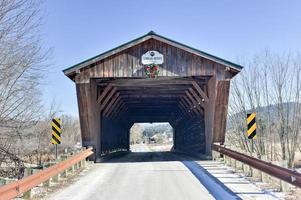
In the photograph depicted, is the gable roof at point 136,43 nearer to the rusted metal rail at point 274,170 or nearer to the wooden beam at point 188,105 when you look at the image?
the rusted metal rail at point 274,170

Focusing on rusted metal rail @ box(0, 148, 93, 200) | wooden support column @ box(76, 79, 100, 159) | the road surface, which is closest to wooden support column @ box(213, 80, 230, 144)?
the road surface

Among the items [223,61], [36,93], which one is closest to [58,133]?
[36,93]

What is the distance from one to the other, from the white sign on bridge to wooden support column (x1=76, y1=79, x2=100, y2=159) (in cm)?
221

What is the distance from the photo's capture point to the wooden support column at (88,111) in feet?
41.6

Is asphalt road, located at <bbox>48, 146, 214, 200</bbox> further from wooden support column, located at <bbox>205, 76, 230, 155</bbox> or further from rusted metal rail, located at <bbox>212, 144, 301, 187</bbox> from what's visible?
wooden support column, located at <bbox>205, 76, 230, 155</bbox>

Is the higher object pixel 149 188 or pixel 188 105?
pixel 188 105

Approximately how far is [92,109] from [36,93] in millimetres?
2586

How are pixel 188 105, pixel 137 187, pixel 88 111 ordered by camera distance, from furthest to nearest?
pixel 188 105, pixel 88 111, pixel 137 187

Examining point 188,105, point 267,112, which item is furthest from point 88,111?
point 267,112

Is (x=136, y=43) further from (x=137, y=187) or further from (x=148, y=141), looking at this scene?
(x=148, y=141)

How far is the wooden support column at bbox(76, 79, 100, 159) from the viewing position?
12666mm

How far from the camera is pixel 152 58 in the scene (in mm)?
12922

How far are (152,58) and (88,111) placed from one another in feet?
10.2

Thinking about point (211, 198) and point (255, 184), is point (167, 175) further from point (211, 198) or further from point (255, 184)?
point (211, 198)
